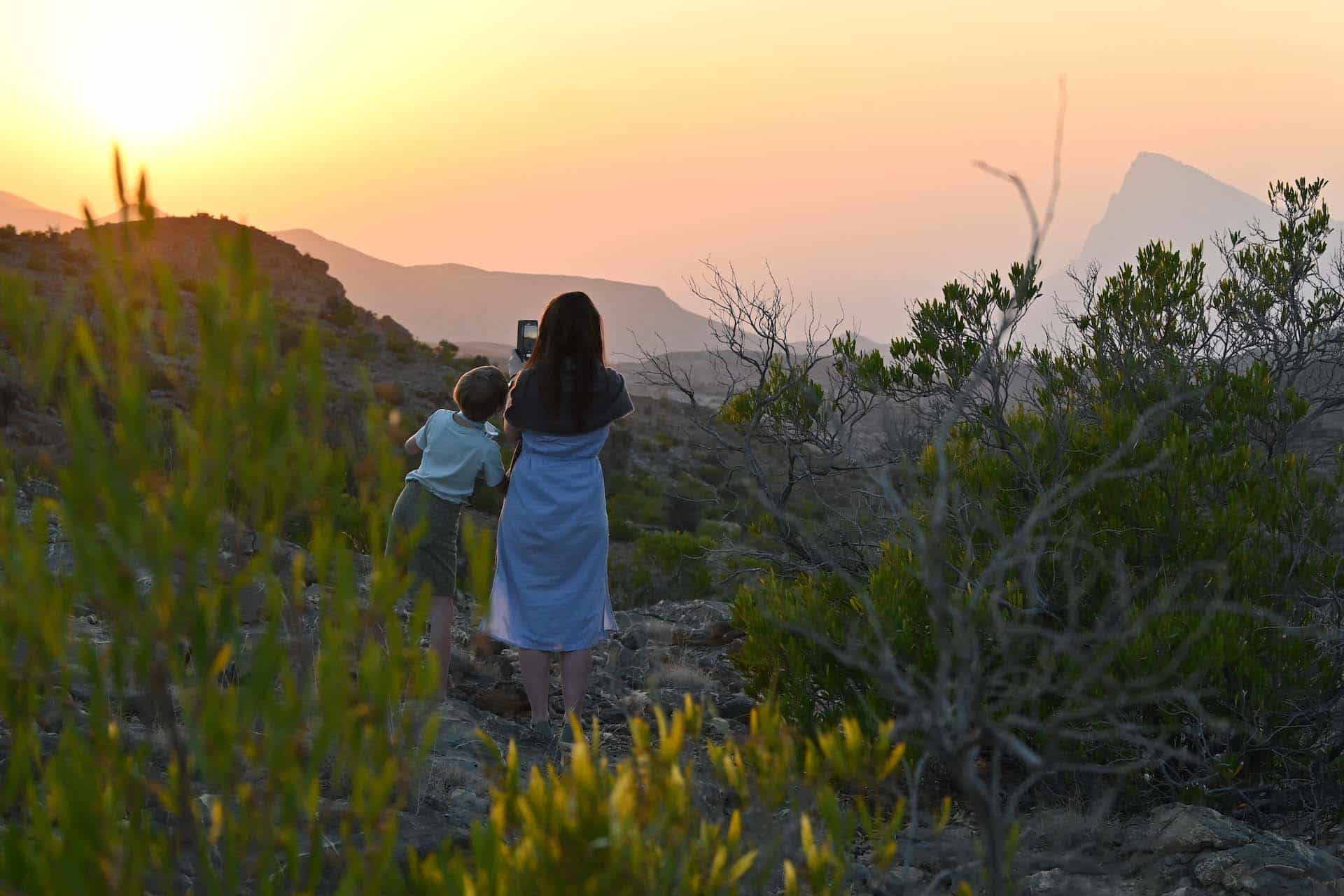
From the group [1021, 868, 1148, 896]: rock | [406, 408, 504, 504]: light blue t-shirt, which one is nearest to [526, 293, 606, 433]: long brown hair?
[406, 408, 504, 504]: light blue t-shirt

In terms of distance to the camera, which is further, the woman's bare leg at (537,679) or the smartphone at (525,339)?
the smartphone at (525,339)

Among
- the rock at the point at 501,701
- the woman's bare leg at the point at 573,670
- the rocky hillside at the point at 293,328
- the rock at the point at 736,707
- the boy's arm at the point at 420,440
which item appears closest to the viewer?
the woman's bare leg at the point at 573,670

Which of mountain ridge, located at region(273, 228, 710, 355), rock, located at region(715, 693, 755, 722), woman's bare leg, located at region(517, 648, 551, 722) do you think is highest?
mountain ridge, located at region(273, 228, 710, 355)

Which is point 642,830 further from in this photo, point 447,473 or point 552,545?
point 447,473

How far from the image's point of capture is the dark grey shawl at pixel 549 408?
13.3 ft

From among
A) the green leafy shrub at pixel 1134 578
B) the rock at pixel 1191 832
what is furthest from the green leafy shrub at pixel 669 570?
the rock at pixel 1191 832

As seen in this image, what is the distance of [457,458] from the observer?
4656 mm

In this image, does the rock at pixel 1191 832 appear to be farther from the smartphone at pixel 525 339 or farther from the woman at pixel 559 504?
the smartphone at pixel 525 339

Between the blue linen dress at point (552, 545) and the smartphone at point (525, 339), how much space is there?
593 mm

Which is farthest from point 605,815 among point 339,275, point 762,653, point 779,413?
point 339,275

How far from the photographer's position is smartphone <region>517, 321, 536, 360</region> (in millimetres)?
4586

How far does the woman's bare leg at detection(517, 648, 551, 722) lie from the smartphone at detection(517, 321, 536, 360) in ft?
4.48

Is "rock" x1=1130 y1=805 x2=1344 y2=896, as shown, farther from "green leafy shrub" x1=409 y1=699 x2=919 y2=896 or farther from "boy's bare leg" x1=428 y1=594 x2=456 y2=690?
"boy's bare leg" x1=428 y1=594 x2=456 y2=690

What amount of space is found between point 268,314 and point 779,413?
4.82 meters
